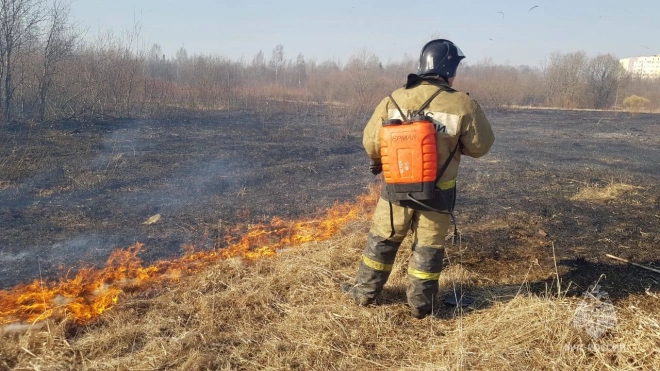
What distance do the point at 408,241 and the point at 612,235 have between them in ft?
7.70

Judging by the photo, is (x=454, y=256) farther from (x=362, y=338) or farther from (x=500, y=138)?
(x=500, y=138)

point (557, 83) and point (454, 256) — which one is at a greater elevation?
point (557, 83)

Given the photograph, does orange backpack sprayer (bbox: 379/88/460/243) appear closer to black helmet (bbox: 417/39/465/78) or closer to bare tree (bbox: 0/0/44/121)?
black helmet (bbox: 417/39/465/78)

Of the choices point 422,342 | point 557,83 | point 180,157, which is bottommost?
point 422,342

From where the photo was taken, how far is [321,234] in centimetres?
521

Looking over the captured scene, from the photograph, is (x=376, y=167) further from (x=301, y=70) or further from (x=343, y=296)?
(x=301, y=70)

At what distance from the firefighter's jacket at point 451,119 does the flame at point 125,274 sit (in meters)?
2.21

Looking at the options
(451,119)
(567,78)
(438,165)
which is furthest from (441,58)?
(567,78)

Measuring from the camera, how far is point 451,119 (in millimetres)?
3045


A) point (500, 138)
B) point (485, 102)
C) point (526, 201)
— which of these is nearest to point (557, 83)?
point (485, 102)

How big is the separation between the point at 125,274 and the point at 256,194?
10.9 ft

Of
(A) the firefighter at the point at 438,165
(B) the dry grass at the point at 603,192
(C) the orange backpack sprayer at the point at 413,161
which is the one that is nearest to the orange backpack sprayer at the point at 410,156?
(C) the orange backpack sprayer at the point at 413,161

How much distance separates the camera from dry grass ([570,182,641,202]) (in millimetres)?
6577

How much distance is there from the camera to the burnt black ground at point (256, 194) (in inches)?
178
